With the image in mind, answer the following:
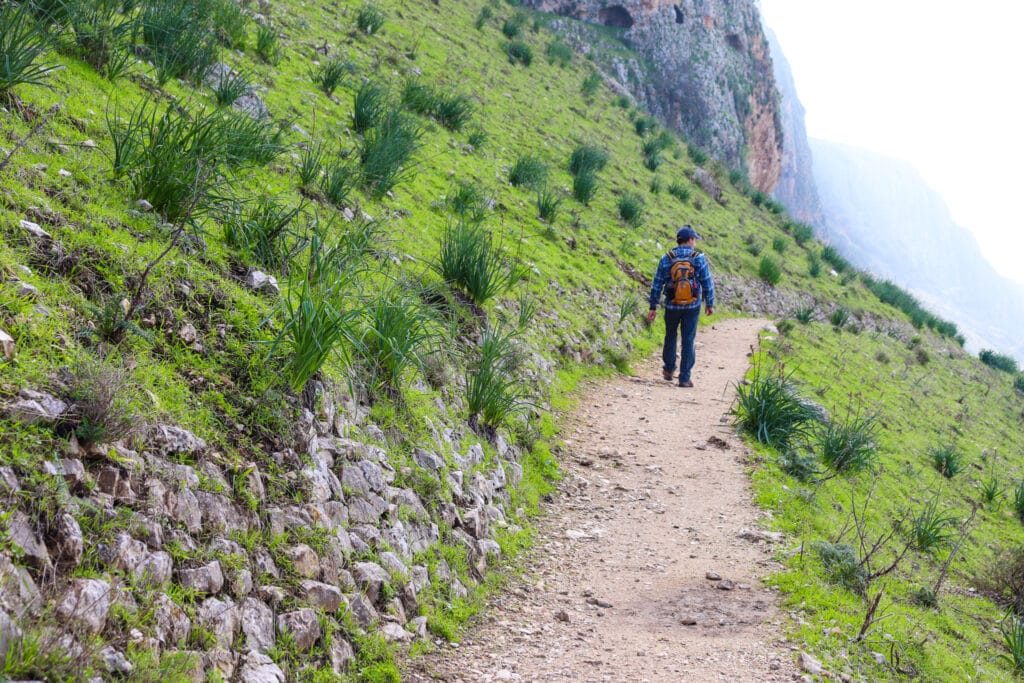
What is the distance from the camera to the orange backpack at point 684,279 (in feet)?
30.1

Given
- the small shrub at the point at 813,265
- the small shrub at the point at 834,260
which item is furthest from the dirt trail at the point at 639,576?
the small shrub at the point at 834,260

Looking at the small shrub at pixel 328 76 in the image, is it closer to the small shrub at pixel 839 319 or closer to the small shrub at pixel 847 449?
the small shrub at pixel 847 449

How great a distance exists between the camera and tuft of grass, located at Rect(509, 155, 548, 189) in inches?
461

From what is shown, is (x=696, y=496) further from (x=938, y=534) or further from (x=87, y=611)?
(x=87, y=611)

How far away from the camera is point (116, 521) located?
8.08ft

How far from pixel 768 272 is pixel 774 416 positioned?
11411 mm

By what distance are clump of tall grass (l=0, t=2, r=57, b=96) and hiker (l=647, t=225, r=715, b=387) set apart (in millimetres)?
7308

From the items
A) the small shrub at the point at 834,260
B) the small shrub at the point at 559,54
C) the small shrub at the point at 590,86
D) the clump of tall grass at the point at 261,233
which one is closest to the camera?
the clump of tall grass at the point at 261,233

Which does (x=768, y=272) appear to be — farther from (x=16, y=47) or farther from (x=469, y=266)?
(x=16, y=47)

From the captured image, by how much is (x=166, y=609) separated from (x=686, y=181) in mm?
21848

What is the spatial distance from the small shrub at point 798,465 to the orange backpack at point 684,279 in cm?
292

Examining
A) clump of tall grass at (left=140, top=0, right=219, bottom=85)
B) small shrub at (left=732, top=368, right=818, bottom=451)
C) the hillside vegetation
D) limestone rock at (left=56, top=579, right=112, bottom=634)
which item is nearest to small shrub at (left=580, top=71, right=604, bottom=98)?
the hillside vegetation

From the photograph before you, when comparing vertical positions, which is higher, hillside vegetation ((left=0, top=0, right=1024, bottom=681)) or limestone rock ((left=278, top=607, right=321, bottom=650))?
hillside vegetation ((left=0, top=0, right=1024, bottom=681))

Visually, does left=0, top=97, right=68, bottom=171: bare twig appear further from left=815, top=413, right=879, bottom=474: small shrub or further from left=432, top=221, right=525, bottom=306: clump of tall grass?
left=815, top=413, right=879, bottom=474: small shrub
